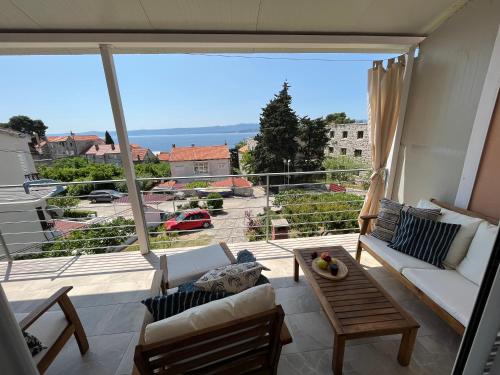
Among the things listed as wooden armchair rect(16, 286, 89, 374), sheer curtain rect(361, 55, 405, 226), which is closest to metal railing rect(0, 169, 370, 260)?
sheer curtain rect(361, 55, 405, 226)

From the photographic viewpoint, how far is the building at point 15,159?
533cm

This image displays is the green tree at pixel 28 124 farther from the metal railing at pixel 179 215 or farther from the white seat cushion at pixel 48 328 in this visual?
the white seat cushion at pixel 48 328

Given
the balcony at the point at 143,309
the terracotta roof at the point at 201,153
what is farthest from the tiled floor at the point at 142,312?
the terracotta roof at the point at 201,153

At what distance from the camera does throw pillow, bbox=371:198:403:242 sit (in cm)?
206

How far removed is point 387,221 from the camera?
2094mm

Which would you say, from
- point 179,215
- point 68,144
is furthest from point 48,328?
point 68,144

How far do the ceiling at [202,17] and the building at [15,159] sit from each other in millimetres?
5058

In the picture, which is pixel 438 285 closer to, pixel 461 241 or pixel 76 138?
pixel 461 241

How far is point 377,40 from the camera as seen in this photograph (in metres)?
2.19

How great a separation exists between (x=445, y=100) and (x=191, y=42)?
2401 mm

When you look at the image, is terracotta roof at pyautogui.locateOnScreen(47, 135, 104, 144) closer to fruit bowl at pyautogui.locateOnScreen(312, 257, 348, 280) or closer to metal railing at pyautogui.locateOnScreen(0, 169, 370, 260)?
metal railing at pyautogui.locateOnScreen(0, 169, 370, 260)

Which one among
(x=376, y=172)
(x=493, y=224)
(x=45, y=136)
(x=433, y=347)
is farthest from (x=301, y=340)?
(x=45, y=136)

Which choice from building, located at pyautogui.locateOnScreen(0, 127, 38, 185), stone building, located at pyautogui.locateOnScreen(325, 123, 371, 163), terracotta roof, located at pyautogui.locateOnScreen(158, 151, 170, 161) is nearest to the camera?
building, located at pyautogui.locateOnScreen(0, 127, 38, 185)

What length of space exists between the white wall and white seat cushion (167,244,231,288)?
2190mm
